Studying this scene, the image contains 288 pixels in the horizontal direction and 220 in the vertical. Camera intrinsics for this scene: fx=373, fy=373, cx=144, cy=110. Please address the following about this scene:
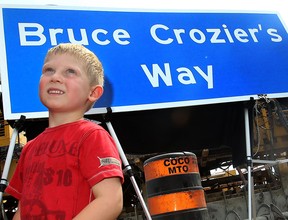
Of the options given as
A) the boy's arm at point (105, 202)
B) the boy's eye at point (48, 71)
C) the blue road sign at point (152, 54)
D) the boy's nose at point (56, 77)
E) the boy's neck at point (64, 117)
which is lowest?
the boy's arm at point (105, 202)

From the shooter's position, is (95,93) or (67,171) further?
(95,93)

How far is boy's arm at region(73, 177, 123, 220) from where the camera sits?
3.73 feet

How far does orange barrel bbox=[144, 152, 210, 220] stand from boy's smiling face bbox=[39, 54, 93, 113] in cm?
153

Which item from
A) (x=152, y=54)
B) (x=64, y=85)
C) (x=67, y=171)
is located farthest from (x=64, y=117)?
(x=152, y=54)

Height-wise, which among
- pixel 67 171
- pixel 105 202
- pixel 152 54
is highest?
pixel 152 54

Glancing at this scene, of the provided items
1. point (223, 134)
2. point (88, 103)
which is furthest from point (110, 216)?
point (223, 134)

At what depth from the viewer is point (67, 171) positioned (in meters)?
1.28

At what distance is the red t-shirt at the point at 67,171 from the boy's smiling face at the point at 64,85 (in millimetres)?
92

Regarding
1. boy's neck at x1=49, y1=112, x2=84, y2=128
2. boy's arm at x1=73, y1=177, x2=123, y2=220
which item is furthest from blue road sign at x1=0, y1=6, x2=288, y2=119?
boy's arm at x1=73, y1=177, x2=123, y2=220

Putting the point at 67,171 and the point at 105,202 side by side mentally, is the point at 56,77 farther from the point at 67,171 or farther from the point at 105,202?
the point at 105,202

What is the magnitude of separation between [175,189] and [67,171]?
166 centimetres

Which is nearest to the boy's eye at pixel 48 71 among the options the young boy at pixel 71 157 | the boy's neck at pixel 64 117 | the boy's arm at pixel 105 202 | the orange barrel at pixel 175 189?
the young boy at pixel 71 157

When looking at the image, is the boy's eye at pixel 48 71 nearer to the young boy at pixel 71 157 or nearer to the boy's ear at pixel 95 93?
the young boy at pixel 71 157

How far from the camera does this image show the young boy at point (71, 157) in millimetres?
1220
